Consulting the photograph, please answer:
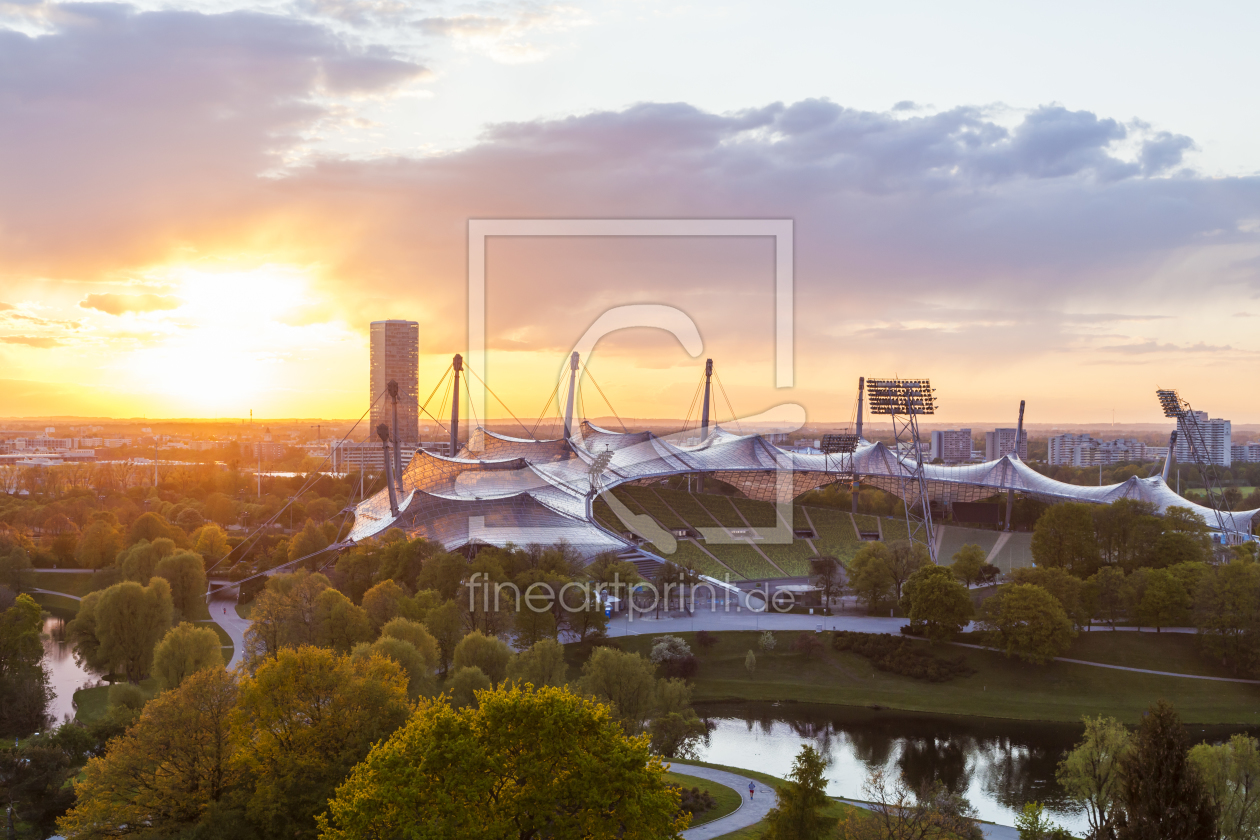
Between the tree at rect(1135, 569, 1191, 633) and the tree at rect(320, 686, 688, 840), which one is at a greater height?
the tree at rect(320, 686, 688, 840)

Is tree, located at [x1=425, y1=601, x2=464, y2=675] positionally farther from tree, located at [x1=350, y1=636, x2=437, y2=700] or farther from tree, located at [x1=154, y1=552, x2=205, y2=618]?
tree, located at [x1=154, y1=552, x2=205, y2=618]

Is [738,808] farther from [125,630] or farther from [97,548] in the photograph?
[97,548]

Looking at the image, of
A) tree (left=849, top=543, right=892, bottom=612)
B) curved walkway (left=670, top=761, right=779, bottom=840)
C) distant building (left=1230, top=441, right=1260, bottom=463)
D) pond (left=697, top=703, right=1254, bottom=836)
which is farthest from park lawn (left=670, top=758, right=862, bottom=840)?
distant building (left=1230, top=441, right=1260, bottom=463)

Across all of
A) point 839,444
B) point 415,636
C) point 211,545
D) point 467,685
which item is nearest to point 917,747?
point 467,685

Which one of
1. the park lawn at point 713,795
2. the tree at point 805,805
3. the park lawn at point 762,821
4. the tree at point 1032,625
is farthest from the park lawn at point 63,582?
Result: the tree at point 805,805

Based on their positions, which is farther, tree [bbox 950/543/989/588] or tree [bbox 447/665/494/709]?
tree [bbox 950/543/989/588]

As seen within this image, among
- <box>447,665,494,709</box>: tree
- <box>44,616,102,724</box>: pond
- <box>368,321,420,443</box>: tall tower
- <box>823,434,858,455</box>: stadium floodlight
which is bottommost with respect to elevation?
<box>44,616,102,724</box>: pond

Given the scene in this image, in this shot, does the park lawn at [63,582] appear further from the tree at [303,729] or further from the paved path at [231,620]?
the tree at [303,729]
